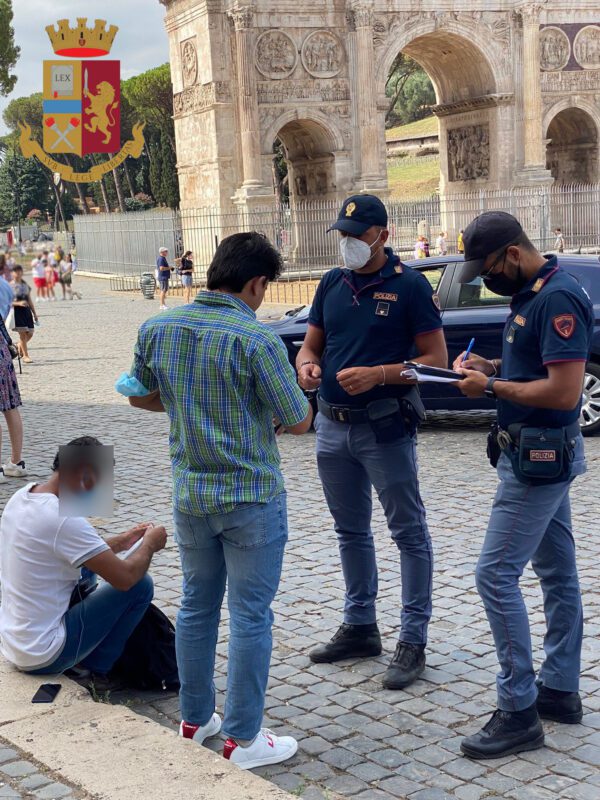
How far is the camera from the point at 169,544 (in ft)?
23.5

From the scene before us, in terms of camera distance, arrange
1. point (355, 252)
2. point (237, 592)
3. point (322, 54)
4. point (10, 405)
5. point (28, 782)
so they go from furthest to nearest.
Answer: point (322, 54)
point (10, 405)
point (355, 252)
point (237, 592)
point (28, 782)

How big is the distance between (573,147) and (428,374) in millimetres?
39799

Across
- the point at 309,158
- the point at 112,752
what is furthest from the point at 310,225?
the point at 112,752

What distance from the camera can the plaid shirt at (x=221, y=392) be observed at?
3775mm

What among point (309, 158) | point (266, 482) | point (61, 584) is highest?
point (309, 158)

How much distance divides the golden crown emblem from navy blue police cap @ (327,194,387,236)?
34488 mm

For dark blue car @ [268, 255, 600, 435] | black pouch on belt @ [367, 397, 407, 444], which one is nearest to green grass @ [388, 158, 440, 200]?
dark blue car @ [268, 255, 600, 435]

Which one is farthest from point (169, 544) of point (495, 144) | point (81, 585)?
point (495, 144)

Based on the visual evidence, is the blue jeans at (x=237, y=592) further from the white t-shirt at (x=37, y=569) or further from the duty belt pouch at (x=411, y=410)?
the duty belt pouch at (x=411, y=410)

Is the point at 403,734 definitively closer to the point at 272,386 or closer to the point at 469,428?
the point at 272,386

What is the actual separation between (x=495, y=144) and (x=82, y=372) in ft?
83.6

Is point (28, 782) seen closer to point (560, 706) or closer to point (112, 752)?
point (112, 752)

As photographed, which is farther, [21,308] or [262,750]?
[21,308]

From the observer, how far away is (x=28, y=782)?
368 centimetres
